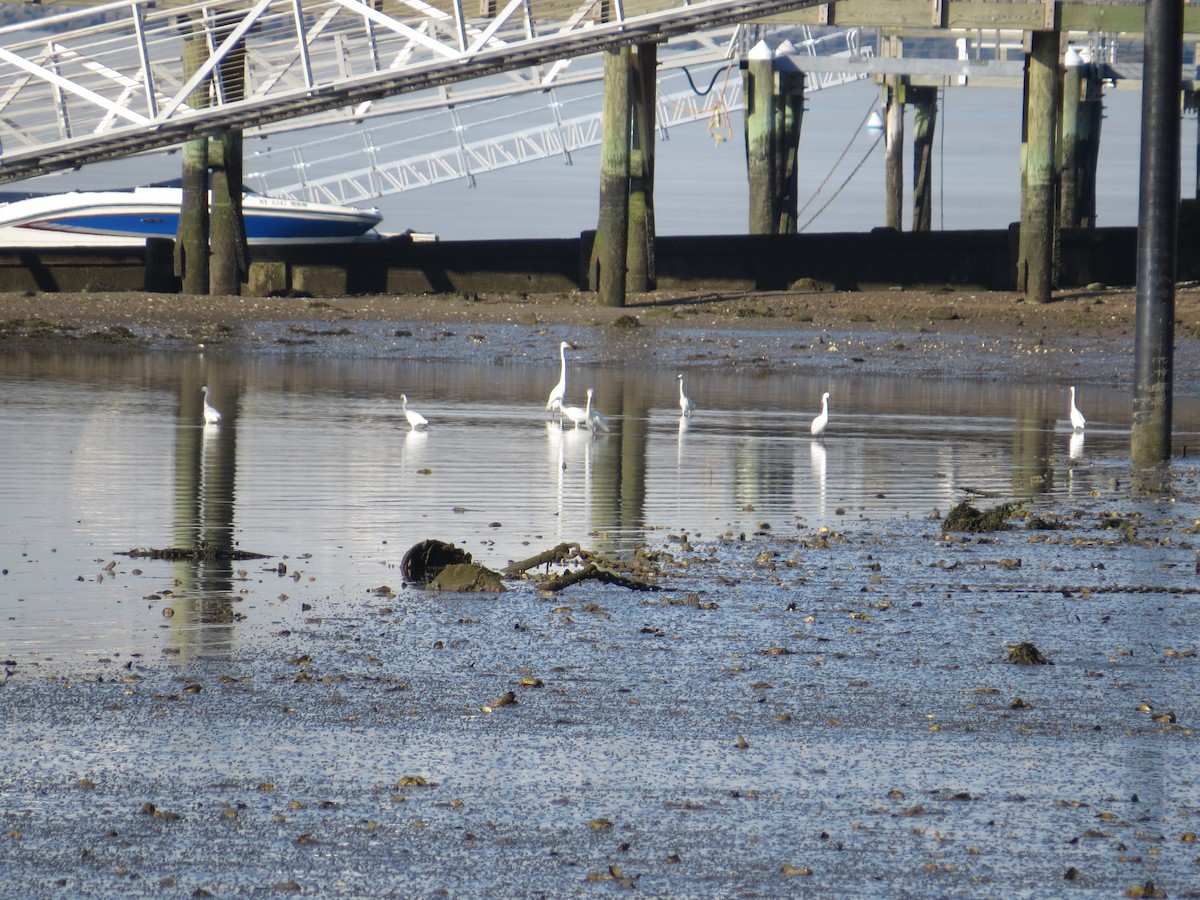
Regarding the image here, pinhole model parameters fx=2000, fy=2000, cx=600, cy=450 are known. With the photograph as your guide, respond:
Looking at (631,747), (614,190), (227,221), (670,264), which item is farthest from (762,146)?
(631,747)

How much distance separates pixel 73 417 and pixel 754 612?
9861 mm

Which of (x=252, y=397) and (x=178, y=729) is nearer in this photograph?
(x=178, y=729)

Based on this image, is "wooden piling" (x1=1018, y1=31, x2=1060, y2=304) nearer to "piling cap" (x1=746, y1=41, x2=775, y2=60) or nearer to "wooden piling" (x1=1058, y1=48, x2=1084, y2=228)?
"piling cap" (x1=746, y1=41, x2=775, y2=60)

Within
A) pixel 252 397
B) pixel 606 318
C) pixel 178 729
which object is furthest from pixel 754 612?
pixel 606 318

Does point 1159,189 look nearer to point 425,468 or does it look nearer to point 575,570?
point 425,468

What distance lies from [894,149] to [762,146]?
39.1ft

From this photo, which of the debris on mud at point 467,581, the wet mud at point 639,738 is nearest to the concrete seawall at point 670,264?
the wet mud at point 639,738

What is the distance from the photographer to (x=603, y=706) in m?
6.99

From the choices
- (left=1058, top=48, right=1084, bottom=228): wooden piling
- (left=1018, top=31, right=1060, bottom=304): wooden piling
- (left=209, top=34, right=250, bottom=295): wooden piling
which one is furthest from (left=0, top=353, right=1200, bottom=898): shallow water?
(left=1058, top=48, right=1084, bottom=228): wooden piling

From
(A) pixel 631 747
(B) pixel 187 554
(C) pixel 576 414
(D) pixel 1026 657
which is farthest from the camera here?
(C) pixel 576 414

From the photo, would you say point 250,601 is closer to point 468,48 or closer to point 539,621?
point 539,621

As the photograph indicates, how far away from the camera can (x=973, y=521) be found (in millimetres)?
11492

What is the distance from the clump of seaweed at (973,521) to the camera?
11.5 metres

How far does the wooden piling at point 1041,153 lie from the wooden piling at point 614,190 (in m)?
5.96
